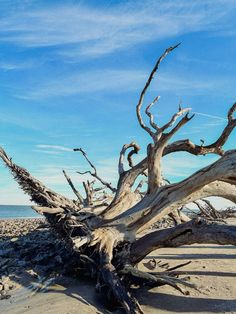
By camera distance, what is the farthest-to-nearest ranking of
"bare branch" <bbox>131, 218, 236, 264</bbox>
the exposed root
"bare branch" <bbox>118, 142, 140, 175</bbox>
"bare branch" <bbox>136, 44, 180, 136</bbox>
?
"bare branch" <bbox>118, 142, 140, 175</bbox> < "bare branch" <bbox>136, 44, 180, 136</bbox> < "bare branch" <bbox>131, 218, 236, 264</bbox> < the exposed root

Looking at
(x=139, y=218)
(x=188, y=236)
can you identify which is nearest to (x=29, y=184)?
(x=139, y=218)

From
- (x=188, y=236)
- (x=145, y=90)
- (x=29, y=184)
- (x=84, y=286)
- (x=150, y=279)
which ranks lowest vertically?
(x=150, y=279)

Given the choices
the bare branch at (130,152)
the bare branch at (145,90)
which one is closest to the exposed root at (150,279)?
the bare branch at (145,90)

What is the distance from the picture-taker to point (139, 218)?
641 centimetres

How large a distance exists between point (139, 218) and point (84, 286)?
1.29 meters

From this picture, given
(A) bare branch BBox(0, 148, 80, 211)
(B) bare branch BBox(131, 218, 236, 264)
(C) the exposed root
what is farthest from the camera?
(A) bare branch BBox(0, 148, 80, 211)

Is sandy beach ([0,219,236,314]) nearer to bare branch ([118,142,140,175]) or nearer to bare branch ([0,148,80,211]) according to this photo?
bare branch ([0,148,80,211])

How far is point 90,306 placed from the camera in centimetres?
512

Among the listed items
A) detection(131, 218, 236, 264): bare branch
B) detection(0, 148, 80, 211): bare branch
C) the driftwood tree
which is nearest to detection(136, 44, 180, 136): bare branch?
the driftwood tree

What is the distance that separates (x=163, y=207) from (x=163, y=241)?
0.73 m

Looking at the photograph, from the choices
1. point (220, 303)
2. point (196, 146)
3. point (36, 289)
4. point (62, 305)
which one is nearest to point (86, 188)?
point (196, 146)

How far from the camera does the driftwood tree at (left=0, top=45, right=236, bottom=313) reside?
5402mm

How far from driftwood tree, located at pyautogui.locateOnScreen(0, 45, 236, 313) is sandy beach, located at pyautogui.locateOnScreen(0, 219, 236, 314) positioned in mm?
224

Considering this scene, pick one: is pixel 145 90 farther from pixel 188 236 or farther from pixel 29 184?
pixel 188 236
